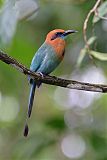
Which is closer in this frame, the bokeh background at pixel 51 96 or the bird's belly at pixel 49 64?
the bird's belly at pixel 49 64

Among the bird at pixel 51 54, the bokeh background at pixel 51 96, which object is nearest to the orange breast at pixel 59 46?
the bird at pixel 51 54

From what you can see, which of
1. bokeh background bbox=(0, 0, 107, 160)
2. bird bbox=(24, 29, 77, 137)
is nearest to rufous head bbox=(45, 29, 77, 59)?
bird bbox=(24, 29, 77, 137)

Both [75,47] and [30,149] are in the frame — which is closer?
[30,149]

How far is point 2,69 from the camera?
5.01m

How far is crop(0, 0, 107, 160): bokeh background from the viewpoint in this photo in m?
4.48

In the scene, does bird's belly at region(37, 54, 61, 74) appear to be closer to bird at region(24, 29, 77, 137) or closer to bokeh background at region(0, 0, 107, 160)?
bird at region(24, 29, 77, 137)

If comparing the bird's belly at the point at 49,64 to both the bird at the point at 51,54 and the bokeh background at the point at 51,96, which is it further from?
the bokeh background at the point at 51,96

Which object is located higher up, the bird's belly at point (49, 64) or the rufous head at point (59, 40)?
the rufous head at point (59, 40)

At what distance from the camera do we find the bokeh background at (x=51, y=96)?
14.7 ft

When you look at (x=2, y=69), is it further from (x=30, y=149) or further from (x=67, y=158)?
(x=67, y=158)

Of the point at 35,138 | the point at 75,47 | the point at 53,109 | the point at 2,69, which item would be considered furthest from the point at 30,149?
the point at 53,109

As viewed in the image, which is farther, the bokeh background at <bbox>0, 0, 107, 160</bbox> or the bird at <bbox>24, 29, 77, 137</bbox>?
the bokeh background at <bbox>0, 0, 107, 160</bbox>

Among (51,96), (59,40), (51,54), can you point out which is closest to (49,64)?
(51,54)

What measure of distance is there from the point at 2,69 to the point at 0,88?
1.83 feet
